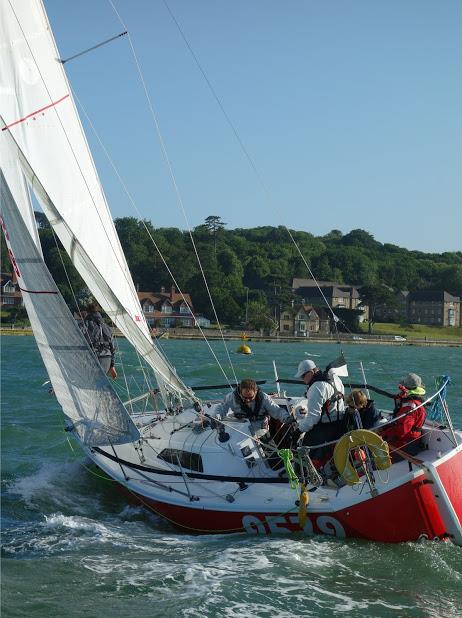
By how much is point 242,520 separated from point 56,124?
537 centimetres

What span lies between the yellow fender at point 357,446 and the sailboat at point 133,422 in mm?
14

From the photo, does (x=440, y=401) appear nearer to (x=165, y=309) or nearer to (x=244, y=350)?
(x=244, y=350)

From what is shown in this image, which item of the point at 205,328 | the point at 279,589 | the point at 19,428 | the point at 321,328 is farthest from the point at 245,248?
the point at 279,589

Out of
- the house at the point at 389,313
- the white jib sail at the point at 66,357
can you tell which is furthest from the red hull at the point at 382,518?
the house at the point at 389,313

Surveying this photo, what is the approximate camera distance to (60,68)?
11.4 m

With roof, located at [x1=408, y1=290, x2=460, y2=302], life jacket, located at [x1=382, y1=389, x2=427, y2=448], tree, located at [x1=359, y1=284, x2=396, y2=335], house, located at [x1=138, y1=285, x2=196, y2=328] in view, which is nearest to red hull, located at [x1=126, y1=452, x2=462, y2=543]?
life jacket, located at [x1=382, y1=389, x2=427, y2=448]

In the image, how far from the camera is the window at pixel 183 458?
33.5 feet

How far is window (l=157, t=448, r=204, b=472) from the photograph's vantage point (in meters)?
10.2

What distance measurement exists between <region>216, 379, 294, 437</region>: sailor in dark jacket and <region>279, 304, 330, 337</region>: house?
4176 inches

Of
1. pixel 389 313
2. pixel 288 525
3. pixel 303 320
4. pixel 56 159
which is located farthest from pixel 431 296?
pixel 288 525

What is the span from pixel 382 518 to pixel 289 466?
3.41 feet

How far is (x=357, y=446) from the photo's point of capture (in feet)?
28.9

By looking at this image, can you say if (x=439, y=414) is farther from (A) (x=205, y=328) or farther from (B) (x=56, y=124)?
(A) (x=205, y=328)

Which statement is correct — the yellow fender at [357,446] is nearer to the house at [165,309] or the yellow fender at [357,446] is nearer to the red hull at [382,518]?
the red hull at [382,518]
